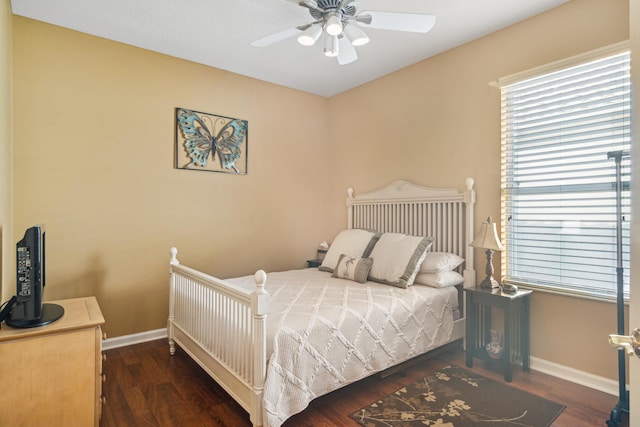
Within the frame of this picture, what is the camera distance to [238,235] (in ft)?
12.4

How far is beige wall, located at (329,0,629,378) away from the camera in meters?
2.41

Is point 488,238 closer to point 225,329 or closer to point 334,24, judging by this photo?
point 334,24

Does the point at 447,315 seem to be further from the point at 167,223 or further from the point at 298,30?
the point at 167,223

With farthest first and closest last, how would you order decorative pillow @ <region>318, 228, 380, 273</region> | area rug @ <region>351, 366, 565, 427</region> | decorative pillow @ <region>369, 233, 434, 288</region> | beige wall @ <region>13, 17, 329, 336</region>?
decorative pillow @ <region>318, 228, 380, 273</region>, decorative pillow @ <region>369, 233, 434, 288</region>, beige wall @ <region>13, 17, 329, 336</region>, area rug @ <region>351, 366, 565, 427</region>

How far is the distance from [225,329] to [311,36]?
1960 millimetres

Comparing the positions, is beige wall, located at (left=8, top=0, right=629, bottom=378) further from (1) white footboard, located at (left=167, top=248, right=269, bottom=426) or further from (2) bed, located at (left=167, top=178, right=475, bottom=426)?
(1) white footboard, located at (left=167, top=248, right=269, bottom=426)

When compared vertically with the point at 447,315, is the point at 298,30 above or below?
above

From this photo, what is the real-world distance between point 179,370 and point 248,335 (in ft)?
3.66

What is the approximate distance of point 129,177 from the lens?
3.14 meters

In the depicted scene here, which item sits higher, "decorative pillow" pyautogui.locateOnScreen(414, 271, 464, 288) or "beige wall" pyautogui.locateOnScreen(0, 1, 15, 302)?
"beige wall" pyautogui.locateOnScreen(0, 1, 15, 302)

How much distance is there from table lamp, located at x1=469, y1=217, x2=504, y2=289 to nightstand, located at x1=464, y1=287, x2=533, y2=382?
8 centimetres

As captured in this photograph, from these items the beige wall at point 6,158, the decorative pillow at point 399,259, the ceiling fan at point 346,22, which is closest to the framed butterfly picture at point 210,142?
the beige wall at point 6,158

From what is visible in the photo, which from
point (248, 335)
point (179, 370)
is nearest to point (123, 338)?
point (179, 370)

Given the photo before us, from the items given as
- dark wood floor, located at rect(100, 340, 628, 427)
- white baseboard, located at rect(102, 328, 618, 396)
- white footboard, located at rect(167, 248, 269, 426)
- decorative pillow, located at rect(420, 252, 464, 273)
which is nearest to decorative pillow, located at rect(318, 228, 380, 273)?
decorative pillow, located at rect(420, 252, 464, 273)
